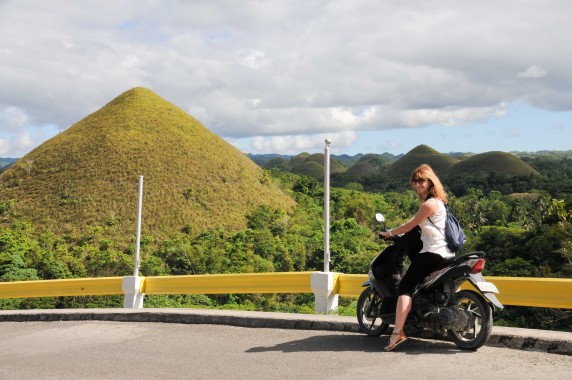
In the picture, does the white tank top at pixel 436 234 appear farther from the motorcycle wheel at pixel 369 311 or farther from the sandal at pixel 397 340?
the motorcycle wheel at pixel 369 311

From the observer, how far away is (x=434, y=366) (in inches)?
245

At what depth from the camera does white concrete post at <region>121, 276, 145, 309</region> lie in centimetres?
1213

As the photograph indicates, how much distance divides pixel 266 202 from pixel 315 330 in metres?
92.1

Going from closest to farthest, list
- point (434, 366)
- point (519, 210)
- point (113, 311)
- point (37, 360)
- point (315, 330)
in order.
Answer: point (434, 366) → point (37, 360) → point (315, 330) → point (113, 311) → point (519, 210)

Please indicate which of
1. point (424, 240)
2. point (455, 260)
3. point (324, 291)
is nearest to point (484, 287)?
point (455, 260)

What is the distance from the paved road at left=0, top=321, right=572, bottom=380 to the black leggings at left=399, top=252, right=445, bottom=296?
2.01ft

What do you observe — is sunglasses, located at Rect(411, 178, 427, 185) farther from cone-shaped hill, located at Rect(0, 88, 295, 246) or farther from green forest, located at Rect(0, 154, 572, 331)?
cone-shaped hill, located at Rect(0, 88, 295, 246)

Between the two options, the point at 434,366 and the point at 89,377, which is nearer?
the point at 434,366

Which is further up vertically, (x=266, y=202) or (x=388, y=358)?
(x=266, y=202)

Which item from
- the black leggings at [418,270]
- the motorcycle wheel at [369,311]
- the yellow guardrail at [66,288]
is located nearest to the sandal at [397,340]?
the black leggings at [418,270]

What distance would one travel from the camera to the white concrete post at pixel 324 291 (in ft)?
31.8

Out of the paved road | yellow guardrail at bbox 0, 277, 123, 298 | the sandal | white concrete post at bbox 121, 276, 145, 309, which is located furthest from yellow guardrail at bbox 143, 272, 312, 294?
the sandal

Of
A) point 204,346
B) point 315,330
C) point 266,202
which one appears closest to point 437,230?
point 315,330

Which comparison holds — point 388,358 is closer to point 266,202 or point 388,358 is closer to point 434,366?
point 434,366
